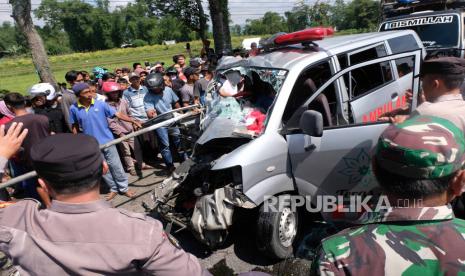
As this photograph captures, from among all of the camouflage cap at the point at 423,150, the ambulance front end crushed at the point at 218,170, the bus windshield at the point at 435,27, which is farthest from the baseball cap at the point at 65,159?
the bus windshield at the point at 435,27

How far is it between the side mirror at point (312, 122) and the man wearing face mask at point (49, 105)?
3.91m

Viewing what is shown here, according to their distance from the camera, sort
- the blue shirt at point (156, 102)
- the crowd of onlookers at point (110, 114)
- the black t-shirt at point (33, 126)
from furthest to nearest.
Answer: the blue shirt at point (156, 102) → the crowd of onlookers at point (110, 114) → the black t-shirt at point (33, 126)

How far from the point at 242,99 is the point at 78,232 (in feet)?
10.2

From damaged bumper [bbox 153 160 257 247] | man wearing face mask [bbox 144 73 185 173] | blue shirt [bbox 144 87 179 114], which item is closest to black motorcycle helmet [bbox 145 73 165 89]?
man wearing face mask [bbox 144 73 185 173]

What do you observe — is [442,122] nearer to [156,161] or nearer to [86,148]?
[86,148]

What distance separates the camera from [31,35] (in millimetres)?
8586

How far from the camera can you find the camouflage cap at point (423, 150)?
1059mm

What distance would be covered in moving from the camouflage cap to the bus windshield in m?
8.45

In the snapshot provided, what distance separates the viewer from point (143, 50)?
63.9 meters

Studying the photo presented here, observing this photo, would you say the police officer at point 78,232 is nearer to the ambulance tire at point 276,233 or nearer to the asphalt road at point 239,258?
the ambulance tire at point 276,233

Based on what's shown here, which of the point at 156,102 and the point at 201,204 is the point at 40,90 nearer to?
the point at 156,102

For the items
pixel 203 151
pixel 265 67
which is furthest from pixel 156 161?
pixel 265 67

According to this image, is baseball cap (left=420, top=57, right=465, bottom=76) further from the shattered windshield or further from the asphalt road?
the asphalt road

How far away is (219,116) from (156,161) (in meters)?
3.43
